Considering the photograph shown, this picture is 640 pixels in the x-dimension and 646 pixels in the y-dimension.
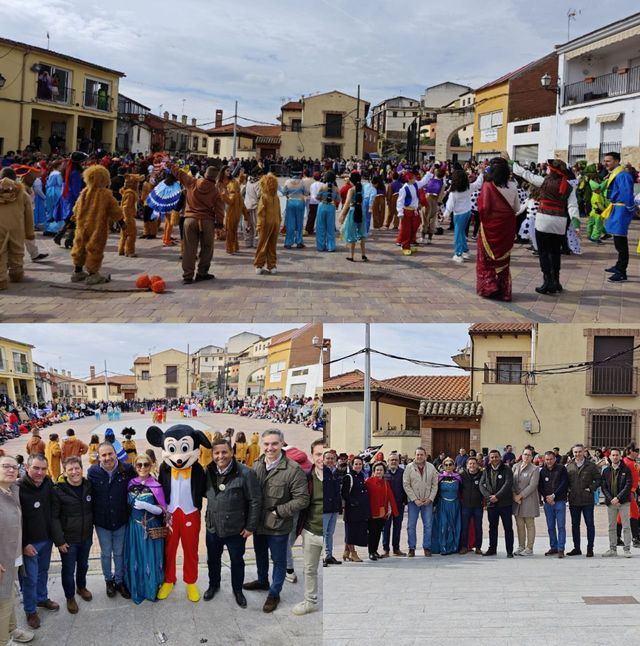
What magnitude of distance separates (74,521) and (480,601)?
285cm

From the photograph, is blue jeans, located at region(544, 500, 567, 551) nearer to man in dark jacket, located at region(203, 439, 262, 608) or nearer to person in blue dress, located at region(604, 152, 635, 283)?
person in blue dress, located at region(604, 152, 635, 283)

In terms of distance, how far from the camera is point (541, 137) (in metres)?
31.0

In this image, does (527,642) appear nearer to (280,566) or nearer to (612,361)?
(280,566)

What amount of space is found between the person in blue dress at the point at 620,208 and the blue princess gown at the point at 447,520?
358 cm

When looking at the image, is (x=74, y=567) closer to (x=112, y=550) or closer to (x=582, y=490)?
(x=112, y=550)

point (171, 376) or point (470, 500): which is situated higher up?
point (171, 376)

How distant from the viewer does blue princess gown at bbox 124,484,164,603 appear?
5.01 metres

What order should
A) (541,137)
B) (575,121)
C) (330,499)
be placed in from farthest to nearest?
(541,137), (575,121), (330,499)

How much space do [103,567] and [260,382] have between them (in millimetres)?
1748

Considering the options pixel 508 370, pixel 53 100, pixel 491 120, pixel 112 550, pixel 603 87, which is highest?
pixel 491 120

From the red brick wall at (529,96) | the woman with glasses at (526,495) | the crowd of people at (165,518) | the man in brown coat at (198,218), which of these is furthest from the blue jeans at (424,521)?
the red brick wall at (529,96)

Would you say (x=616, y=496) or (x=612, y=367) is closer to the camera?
(x=616, y=496)

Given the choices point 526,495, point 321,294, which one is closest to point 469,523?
point 526,495

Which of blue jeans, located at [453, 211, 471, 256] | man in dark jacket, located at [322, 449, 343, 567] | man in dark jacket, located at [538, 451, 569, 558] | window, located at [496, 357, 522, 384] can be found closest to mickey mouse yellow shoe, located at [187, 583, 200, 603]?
man in dark jacket, located at [322, 449, 343, 567]
